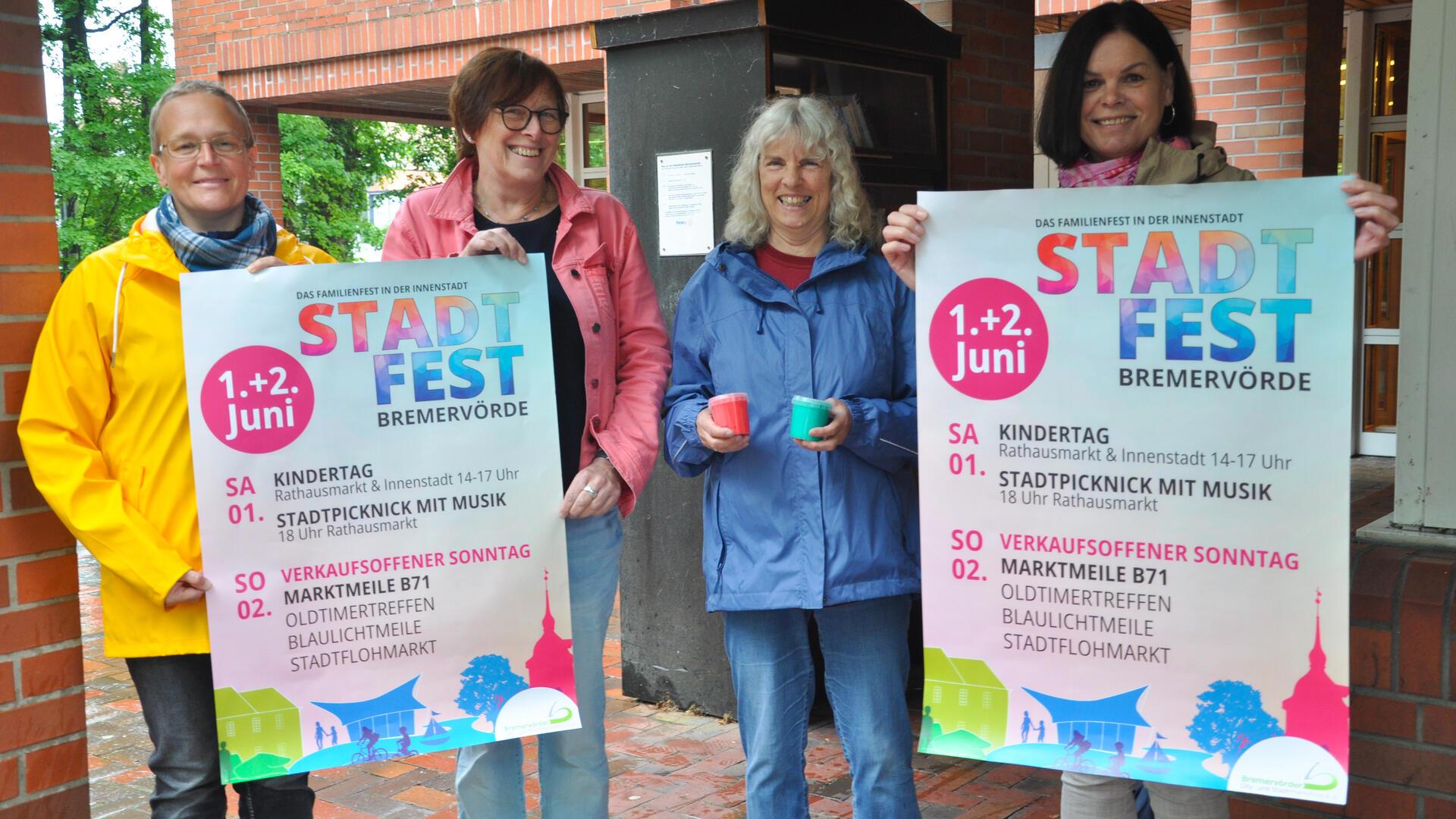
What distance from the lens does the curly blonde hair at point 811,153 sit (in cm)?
281

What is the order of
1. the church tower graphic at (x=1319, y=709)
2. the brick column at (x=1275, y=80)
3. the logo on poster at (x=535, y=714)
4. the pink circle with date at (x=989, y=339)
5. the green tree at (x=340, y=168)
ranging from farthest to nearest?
the green tree at (x=340, y=168)
the brick column at (x=1275, y=80)
the logo on poster at (x=535, y=714)
the pink circle with date at (x=989, y=339)
the church tower graphic at (x=1319, y=709)

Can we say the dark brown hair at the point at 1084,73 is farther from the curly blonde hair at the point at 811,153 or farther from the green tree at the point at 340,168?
the green tree at the point at 340,168

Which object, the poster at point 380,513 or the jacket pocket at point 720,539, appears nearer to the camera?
the poster at point 380,513

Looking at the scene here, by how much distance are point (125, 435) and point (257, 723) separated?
0.66 meters

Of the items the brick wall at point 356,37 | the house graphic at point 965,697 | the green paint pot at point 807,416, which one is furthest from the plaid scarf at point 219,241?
the brick wall at point 356,37

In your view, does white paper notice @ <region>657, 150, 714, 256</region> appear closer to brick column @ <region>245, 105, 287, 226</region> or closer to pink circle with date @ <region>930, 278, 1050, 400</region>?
pink circle with date @ <region>930, 278, 1050, 400</region>

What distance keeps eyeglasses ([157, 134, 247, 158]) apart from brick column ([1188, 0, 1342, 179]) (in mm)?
7001

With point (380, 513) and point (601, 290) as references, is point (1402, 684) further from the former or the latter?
point (380, 513)

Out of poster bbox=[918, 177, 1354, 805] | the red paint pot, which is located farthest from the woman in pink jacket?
poster bbox=[918, 177, 1354, 805]

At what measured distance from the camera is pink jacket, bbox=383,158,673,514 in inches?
111

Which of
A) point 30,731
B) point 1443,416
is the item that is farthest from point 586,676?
point 1443,416

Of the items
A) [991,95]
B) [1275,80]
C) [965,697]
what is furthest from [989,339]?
[1275,80]

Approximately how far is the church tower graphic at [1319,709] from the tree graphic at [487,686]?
1610 mm

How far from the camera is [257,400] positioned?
8.43 feet
